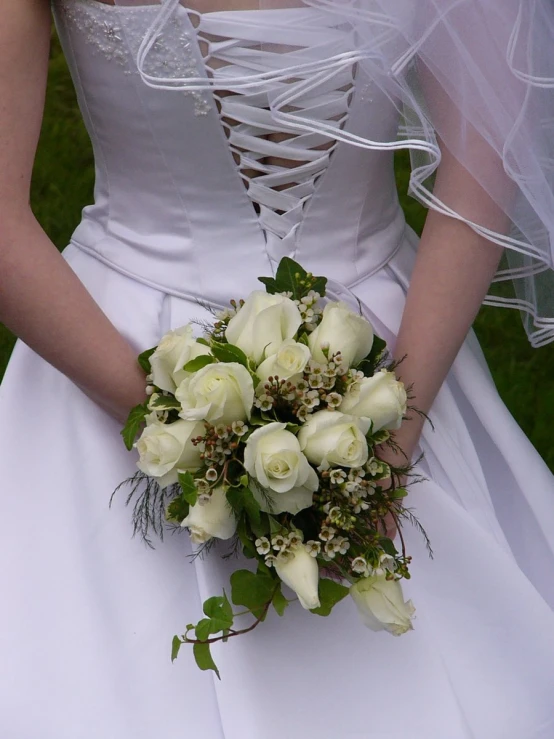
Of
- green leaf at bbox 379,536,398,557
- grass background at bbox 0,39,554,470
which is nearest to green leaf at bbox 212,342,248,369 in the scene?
green leaf at bbox 379,536,398,557

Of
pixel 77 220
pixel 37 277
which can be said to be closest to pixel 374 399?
pixel 37 277

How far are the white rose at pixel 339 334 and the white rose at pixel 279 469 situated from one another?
15cm

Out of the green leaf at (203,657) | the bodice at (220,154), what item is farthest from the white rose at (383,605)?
the bodice at (220,154)

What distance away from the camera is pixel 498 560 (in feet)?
5.36

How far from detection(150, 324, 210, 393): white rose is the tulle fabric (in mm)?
362

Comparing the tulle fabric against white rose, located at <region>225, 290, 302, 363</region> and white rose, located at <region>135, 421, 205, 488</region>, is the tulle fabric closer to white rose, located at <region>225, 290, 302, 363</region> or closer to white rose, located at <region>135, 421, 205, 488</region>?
white rose, located at <region>225, 290, 302, 363</region>

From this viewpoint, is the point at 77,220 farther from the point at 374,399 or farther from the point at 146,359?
the point at 374,399

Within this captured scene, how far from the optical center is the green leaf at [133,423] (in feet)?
4.76

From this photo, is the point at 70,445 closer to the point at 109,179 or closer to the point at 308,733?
the point at 109,179

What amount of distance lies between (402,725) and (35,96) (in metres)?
1.09

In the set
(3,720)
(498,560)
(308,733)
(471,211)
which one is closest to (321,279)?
(471,211)

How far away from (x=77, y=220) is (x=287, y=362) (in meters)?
2.95

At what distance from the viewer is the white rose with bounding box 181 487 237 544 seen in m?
1.34

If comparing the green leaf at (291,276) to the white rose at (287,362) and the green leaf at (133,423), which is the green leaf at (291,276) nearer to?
the white rose at (287,362)
